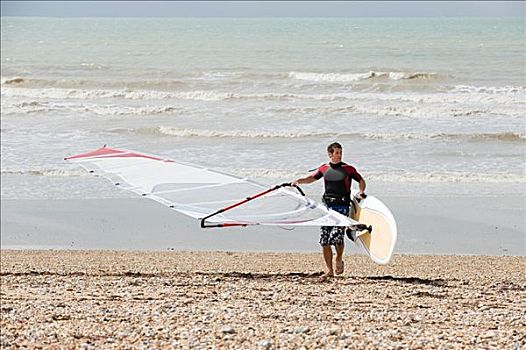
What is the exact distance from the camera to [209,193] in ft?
22.0

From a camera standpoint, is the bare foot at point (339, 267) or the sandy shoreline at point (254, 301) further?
the bare foot at point (339, 267)

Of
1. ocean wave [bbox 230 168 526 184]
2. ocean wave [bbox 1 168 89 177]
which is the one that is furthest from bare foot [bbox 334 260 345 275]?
ocean wave [bbox 1 168 89 177]

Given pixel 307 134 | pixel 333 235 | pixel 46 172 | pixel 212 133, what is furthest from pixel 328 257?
pixel 212 133

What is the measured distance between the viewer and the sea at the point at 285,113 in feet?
38.9

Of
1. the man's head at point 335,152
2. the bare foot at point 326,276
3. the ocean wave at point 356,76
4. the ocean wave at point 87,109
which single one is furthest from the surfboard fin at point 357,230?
the ocean wave at point 356,76

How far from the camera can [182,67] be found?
29156mm

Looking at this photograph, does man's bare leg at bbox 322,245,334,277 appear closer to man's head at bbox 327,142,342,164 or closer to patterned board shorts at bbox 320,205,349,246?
patterned board shorts at bbox 320,205,349,246

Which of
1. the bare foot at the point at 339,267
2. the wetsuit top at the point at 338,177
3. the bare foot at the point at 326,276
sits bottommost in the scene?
the bare foot at the point at 326,276

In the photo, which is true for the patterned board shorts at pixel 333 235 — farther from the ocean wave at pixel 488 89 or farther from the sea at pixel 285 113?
the ocean wave at pixel 488 89

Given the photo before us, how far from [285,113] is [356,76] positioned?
6490mm

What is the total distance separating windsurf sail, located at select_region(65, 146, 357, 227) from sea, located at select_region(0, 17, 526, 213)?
10.5 ft

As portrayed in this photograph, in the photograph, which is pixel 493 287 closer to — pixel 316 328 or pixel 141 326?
pixel 316 328

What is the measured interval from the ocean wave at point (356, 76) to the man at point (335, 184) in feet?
58.2

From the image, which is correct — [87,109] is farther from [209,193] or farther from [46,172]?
[209,193]
